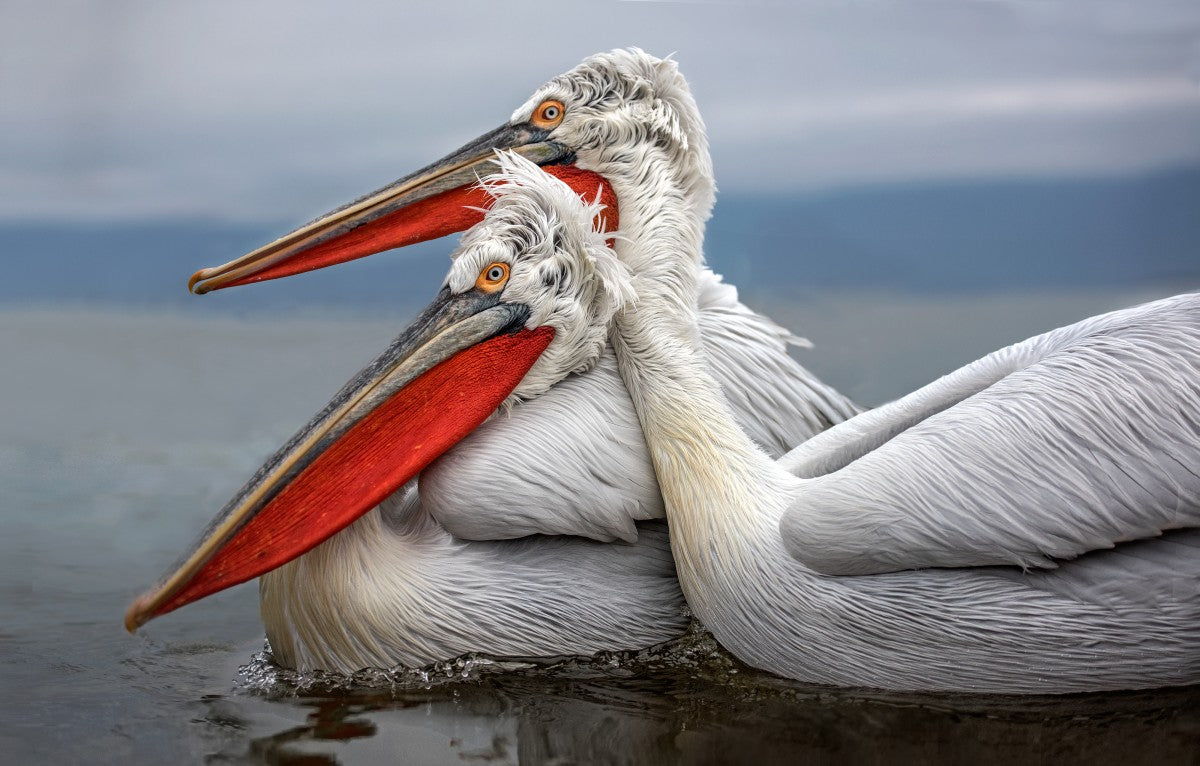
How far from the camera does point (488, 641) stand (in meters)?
2.55

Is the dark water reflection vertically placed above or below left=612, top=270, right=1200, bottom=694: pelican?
below

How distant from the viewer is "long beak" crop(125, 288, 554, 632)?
7.60 feet

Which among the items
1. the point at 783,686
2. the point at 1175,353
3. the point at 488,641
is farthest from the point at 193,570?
the point at 1175,353

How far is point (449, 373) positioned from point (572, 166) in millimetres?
720

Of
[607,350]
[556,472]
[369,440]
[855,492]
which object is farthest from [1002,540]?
[369,440]

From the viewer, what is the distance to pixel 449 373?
99.9 inches

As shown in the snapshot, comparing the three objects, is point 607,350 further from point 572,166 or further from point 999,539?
point 999,539

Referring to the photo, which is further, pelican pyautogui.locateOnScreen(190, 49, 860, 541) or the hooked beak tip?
pelican pyautogui.locateOnScreen(190, 49, 860, 541)

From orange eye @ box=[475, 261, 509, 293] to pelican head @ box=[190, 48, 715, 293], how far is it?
339 millimetres

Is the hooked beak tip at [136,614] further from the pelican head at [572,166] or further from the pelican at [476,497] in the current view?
the pelican head at [572,166]

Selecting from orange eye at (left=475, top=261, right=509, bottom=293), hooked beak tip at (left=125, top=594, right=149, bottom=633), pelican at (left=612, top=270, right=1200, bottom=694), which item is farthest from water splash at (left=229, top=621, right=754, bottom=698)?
orange eye at (left=475, top=261, right=509, bottom=293)

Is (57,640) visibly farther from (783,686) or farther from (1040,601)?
(1040,601)

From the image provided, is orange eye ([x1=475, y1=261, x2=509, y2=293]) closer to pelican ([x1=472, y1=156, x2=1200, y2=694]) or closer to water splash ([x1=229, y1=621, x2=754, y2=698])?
pelican ([x1=472, y1=156, x2=1200, y2=694])

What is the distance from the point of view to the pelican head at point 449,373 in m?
2.36
